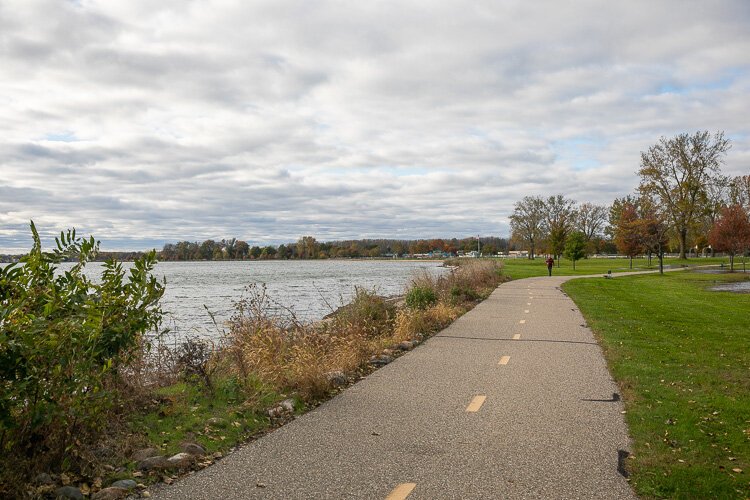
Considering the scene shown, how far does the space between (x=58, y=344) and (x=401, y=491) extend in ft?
9.68

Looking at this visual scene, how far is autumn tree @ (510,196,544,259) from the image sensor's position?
98.1 meters

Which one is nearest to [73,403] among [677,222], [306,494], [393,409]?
[306,494]

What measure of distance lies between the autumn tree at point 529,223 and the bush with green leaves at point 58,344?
95.9 meters

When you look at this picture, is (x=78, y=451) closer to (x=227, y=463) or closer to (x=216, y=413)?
(x=227, y=463)

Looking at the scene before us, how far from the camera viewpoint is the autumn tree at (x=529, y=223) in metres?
98.1

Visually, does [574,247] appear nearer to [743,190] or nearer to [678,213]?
[678,213]

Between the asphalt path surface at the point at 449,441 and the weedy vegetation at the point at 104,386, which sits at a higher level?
the weedy vegetation at the point at 104,386

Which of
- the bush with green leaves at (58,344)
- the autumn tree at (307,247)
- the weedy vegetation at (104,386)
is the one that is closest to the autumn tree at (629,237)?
the weedy vegetation at (104,386)

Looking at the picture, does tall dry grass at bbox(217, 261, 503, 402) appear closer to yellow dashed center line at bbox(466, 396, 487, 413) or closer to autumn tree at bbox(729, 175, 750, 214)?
yellow dashed center line at bbox(466, 396, 487, 413)

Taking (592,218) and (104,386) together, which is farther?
(592,218)

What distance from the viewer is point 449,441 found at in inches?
242

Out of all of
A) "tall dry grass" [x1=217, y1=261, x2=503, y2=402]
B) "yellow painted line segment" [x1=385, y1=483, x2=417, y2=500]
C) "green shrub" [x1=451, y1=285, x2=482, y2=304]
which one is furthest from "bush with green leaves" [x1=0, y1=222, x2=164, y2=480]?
"green shrub" [x1=451, y1=285, x2=482, y2=304]

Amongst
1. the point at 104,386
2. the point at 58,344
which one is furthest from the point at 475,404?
the point at 58,344

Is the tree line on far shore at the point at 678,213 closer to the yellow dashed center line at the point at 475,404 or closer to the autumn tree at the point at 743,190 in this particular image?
the autumn tree at the point at 743,190
